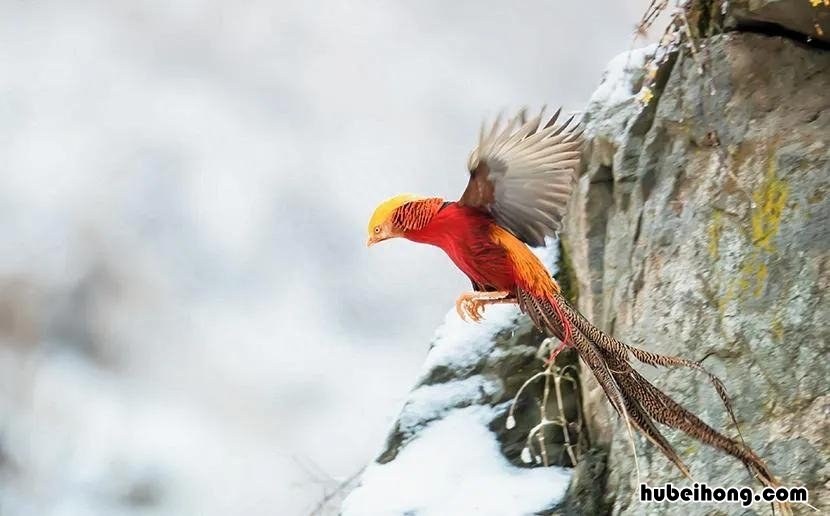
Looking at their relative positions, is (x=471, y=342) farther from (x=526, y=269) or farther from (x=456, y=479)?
(x=526, y=269)

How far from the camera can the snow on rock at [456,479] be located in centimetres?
116

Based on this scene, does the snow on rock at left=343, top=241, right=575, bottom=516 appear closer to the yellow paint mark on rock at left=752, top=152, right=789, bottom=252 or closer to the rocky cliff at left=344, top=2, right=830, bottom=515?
the rocky cliff at left=344, top=2, right=830, bottom=515

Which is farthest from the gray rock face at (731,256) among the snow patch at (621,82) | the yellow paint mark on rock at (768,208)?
the snow patch at (621,82)

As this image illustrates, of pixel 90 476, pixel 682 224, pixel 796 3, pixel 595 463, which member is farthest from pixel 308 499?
pixel 796 3

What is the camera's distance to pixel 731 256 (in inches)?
39.1

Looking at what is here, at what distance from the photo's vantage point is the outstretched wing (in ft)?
2.78

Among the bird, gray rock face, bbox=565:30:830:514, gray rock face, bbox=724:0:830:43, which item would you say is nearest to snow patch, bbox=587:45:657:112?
gray rock face, bbox=565:30:830:514

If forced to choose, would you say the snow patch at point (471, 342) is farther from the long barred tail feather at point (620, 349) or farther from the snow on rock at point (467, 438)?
the long barred tail feather at point (620, 349)

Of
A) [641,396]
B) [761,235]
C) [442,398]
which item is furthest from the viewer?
[442,398]

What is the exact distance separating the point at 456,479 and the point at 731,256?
542 millimetres

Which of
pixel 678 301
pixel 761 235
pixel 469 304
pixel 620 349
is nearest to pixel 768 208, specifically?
pixel 761 235

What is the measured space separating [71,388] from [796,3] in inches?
60.4

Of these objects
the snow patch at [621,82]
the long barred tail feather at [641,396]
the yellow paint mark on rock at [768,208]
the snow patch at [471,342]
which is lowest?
the long barred tail feather at [641,396]

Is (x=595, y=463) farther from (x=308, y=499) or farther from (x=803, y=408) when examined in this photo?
(x=308, y=499)
